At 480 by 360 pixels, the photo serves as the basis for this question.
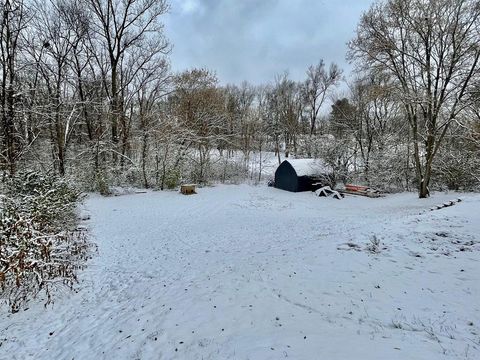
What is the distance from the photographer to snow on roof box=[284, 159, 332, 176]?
54.0ft

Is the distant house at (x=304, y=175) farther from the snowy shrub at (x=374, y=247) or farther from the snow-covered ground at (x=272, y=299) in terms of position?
the snowy shrub at (x=374, y=247)

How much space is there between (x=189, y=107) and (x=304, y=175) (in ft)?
28.7

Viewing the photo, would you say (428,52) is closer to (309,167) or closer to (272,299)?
(309,167)

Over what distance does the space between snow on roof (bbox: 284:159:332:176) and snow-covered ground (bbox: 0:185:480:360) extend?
8.65m

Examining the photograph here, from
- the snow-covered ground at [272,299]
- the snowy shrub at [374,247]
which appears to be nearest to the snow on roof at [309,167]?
the snow-covered ground at [272,299]

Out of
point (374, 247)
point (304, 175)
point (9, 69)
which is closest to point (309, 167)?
point (304, 175)

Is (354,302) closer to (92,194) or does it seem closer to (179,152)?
(92,194)

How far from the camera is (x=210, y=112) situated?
19141mm

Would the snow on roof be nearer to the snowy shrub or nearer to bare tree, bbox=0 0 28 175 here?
the snowy shrub

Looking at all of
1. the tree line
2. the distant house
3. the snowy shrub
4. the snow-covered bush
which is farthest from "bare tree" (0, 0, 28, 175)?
the distant house

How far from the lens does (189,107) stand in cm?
1872

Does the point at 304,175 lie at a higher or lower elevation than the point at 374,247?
higher

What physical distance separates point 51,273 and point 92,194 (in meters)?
10.8

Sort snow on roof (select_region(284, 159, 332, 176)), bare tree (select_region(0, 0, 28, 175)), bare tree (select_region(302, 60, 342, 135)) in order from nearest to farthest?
bare tree (select_region(0, 0, 28, 175))
snow on roof (select_region(284, 159, 332, 176))
bare tree (select_region(302, 60, 342, 135))
